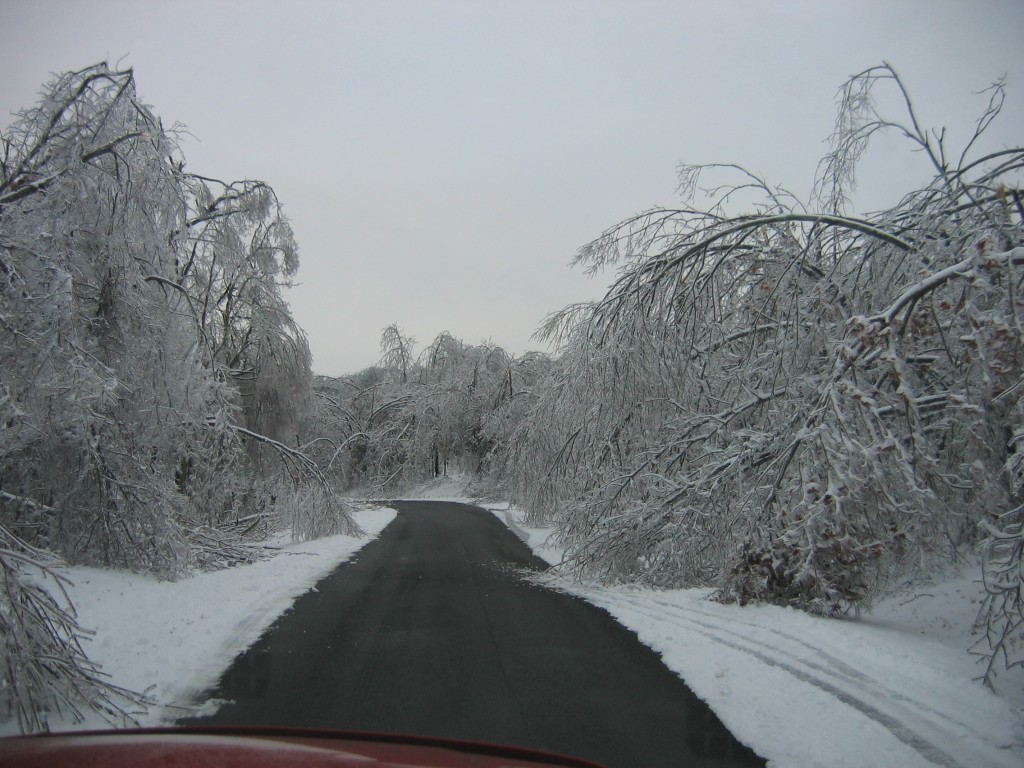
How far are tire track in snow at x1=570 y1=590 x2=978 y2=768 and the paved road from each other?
29.1 inches

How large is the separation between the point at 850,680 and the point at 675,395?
510cm

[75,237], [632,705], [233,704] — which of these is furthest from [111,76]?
[632,705]

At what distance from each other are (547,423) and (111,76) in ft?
27.8

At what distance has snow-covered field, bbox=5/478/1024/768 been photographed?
13.1 feet

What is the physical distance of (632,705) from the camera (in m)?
4.61

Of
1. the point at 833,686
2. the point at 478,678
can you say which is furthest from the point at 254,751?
the point at 833,686

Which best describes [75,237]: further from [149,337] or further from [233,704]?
[233,704]

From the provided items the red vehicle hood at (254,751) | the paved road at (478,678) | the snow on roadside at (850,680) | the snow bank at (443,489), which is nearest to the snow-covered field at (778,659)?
the snow on roadside at (850,680)

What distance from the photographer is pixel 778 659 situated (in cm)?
557

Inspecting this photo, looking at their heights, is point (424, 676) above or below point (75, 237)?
below

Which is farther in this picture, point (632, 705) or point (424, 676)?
point (424, 676)

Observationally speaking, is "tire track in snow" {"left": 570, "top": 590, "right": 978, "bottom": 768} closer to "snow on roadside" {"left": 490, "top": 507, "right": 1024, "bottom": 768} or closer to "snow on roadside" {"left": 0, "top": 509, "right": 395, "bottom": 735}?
"snow on roadside" {"left": 490, "top": 507, "right": 1024, "bottom": 768}

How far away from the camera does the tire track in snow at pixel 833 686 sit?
3.77 metres

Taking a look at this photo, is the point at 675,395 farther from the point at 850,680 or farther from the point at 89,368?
the point at 89,368
